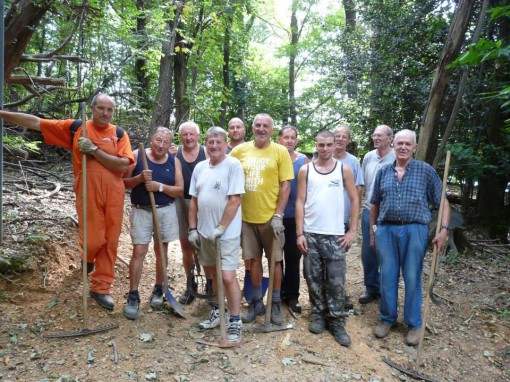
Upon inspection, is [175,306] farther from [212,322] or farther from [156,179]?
[156,179]

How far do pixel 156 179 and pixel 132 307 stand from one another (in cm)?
138

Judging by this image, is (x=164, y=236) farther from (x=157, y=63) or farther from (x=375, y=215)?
(x=157, y=63)

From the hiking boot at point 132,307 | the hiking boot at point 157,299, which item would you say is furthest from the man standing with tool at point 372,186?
the hiking boot at point 132,307

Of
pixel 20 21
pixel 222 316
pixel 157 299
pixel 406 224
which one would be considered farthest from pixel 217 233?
pixel 20 21

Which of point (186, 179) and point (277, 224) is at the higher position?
point (186, 179)

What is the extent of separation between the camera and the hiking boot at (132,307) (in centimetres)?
396

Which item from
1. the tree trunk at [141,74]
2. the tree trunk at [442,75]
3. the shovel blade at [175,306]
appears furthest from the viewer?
the tree trunk at [141,74]

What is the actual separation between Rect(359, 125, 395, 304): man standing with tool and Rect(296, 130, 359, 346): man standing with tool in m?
0.78

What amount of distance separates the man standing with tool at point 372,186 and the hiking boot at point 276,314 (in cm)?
134

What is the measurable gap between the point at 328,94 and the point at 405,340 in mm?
10331

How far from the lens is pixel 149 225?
4.12 meters

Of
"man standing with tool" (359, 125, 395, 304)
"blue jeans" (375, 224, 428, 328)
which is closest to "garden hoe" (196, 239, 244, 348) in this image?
"blue jeans" (375, 224, 428, 328)

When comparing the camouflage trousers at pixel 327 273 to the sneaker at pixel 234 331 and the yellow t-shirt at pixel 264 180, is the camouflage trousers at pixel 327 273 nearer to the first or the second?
the yellow t-shirt at pixel 264 180

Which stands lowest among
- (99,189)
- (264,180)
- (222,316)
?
(222,316)
